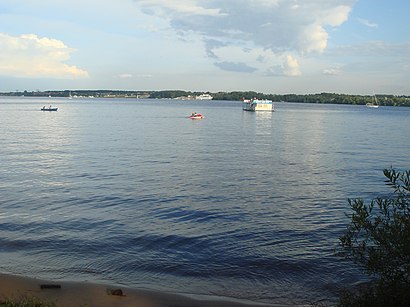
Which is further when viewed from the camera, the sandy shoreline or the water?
the water

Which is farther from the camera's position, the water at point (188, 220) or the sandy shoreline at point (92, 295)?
the water at point (188, 220)

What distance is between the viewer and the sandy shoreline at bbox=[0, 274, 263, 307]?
1111 centimetres

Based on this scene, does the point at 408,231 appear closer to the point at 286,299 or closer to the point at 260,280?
the point at 286,299

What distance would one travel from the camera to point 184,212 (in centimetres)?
2105

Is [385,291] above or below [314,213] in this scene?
above

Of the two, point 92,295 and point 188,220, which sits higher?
point 92,295

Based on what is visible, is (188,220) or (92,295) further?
(188,220)

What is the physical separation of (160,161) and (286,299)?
26.1 meters

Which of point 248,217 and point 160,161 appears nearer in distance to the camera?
point 248,217

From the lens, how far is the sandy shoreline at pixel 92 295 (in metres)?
11.1

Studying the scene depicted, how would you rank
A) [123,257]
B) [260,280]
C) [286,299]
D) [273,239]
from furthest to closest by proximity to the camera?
[273,239] < [123,257] < [260,280] < [286,299]

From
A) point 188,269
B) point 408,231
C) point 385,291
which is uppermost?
A: point 408,231

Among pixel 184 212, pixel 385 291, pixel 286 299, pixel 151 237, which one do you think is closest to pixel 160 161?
pixel 184 212

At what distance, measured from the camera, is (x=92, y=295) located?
1162cm
